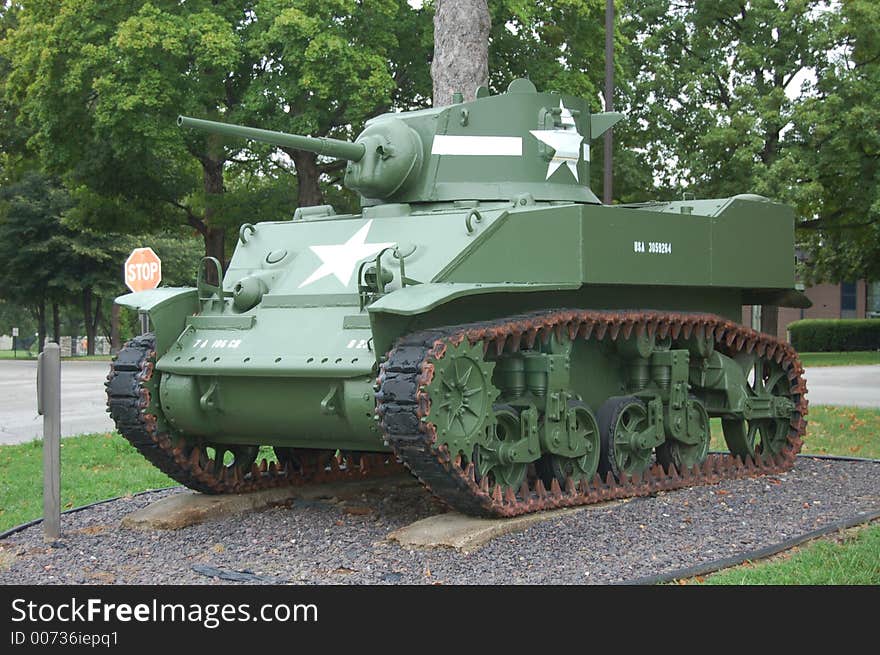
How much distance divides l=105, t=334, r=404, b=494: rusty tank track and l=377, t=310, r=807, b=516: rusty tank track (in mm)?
2295

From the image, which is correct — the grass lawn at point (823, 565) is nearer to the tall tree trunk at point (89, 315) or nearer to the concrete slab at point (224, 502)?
the concrete slab at point (224, 502)

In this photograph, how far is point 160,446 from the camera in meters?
9.39

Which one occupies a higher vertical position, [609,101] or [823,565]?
[609,101]

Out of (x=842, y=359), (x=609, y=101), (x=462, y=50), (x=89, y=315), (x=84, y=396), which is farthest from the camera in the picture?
(x=89, y=315)

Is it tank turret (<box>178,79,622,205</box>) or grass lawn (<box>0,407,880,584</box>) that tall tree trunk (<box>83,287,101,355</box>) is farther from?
tank turret (<box>178,79,622,205</box>)

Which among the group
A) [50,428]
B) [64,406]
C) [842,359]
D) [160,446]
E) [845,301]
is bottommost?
[842,359]

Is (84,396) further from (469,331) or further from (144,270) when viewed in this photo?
(469,331)

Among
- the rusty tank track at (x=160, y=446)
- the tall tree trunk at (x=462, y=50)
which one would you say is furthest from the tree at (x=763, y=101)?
the rusty tank track at (x=160, y=446)

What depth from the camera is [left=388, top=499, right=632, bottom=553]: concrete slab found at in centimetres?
802

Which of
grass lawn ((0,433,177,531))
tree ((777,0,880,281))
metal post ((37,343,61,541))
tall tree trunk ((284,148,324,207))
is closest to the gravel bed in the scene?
metal post ((37,343,61,541))

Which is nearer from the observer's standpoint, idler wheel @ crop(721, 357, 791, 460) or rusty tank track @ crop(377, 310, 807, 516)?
rusty tank track @ crop(377, 310, 807, 516)

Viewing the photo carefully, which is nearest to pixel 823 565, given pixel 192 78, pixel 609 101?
pixel 609 101

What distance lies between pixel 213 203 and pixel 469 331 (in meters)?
19.2

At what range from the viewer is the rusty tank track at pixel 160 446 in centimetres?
926
